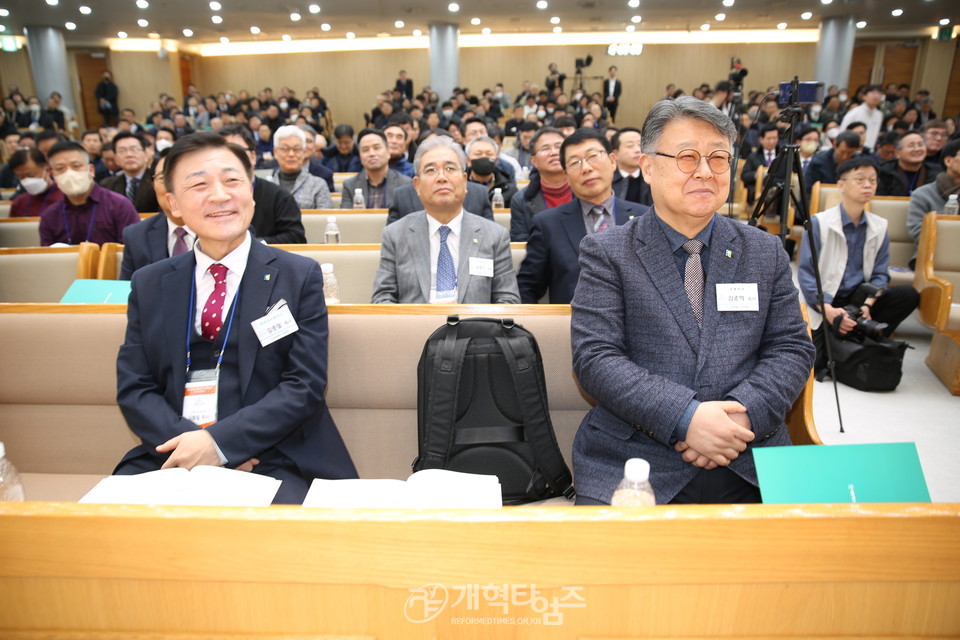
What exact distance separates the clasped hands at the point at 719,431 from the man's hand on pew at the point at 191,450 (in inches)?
45.8

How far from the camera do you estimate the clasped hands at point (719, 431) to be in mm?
1273

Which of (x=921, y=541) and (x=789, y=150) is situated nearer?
(x=921, y=541)

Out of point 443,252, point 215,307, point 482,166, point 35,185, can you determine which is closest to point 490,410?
point 215,307

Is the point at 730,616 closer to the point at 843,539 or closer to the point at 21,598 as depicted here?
the point at 843,539

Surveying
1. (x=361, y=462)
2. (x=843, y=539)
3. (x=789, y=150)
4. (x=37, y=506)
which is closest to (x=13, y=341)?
(x=361, y=462)

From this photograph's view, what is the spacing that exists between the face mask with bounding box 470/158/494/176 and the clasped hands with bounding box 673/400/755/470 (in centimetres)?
322

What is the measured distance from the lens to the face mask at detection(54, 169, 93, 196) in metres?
3.38

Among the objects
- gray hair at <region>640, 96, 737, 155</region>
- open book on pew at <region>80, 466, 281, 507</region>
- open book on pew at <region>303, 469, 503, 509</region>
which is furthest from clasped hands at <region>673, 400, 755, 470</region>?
open book on pew at <region>80, 466, 281, 507</region>

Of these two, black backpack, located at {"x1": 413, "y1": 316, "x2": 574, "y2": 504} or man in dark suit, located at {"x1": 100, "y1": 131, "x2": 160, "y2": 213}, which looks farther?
man in dark suit, located at {"x1": 100, "y1": 131, "x2": 160, "y2": 213}

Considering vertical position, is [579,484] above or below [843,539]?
below

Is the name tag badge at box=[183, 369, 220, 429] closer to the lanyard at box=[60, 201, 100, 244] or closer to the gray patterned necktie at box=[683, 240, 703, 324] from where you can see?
the gray patterned necktie at box=[683, 240, 703, 324]

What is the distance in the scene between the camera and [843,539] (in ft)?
2.41

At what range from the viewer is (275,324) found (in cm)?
156

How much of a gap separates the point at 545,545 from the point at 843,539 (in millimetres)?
384
